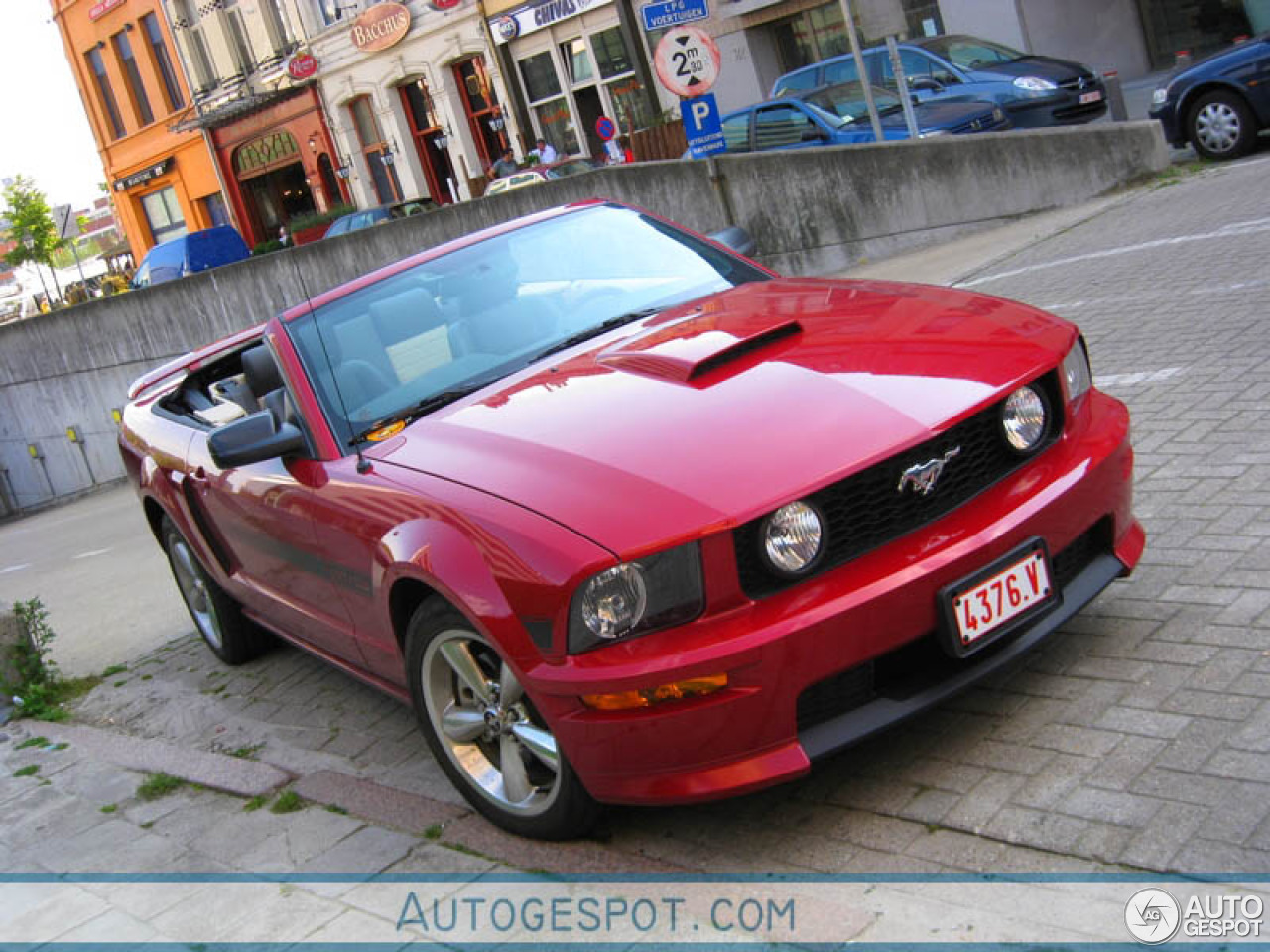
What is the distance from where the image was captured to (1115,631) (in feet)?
13.1

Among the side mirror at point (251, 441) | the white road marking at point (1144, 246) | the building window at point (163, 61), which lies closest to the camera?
the side mirror at point (251, 441)

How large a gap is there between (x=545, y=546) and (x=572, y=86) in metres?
30.4

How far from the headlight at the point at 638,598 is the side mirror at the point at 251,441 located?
147cm

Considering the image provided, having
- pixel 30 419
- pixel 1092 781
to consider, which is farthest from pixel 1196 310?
pixel 30 419

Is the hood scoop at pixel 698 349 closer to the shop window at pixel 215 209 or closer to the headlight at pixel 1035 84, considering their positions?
the headlight at pixel 1035 84

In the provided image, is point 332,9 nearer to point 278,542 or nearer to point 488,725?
point 278,542

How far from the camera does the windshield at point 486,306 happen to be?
443cm

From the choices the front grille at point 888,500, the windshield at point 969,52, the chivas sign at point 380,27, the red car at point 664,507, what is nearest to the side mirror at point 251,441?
the red car at point 664,507

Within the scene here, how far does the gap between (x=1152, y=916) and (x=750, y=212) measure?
45.3 feet

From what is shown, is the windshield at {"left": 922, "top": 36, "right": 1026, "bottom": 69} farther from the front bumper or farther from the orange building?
the orange building

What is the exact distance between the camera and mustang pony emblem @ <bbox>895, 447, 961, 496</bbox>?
336 centimetres

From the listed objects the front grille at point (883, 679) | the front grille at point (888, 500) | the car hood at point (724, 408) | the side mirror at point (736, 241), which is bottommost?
the front grille at point (883, 679)

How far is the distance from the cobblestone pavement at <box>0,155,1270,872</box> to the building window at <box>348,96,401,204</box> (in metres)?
33.3

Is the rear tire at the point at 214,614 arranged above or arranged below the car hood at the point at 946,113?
below
